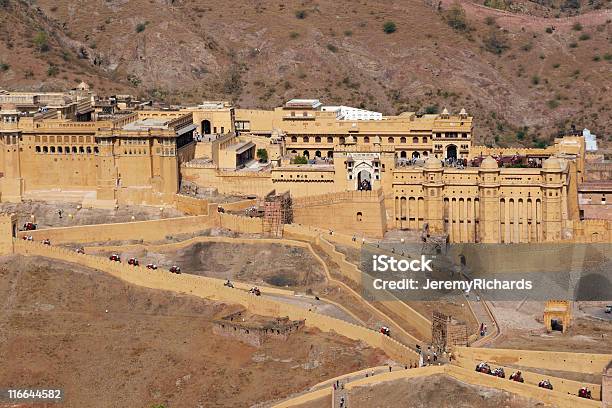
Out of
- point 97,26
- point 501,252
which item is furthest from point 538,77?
point 501,252

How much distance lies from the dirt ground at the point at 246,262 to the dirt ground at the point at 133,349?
2.68 meters

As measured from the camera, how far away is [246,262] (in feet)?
309

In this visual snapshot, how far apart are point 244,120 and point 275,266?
20.1 meters

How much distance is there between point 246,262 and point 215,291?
3798mm

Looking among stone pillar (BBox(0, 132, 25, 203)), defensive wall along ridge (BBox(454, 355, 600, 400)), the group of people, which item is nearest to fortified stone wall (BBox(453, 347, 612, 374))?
defensive wall along ridge (BBox(454, 355, 600, 400))

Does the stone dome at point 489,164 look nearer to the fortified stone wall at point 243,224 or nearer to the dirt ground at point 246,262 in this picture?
the dirt ground at point 246,262

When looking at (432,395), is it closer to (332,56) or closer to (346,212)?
(346,212)

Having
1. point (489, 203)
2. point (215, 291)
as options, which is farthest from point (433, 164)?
point (215, 291)

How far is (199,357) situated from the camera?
85.8 meters

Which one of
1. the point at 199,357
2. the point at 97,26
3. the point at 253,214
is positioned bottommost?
the point at 199,357

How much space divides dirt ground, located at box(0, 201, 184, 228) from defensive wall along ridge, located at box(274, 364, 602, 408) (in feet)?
73.9

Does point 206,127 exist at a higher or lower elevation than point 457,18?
lower

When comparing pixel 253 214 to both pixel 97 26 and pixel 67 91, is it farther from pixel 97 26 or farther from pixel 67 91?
pixel 97 26

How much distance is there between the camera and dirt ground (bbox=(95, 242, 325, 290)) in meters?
91.9
